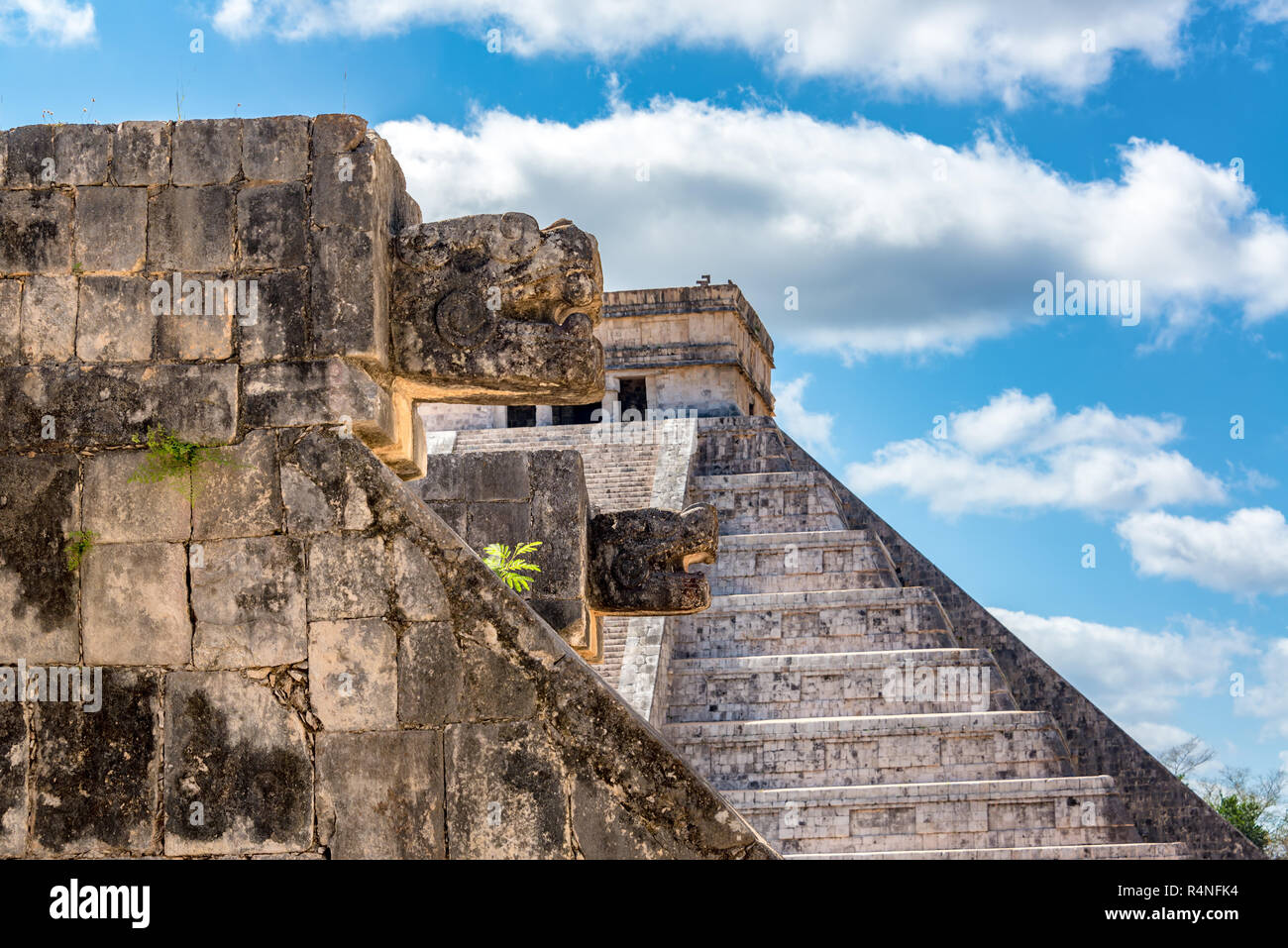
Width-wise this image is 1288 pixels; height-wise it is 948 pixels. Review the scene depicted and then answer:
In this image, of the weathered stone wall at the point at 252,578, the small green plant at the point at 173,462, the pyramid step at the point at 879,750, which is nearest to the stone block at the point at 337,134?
the weathered stone wall at the point at 252,578

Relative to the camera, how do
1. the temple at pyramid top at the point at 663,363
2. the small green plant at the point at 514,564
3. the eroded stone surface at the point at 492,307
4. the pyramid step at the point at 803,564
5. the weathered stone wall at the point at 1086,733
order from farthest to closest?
the temple at pyramid top at the point at 663,363 < the pyramid step at the point at 803,564 < the weathered stone wall at the point at 1086,733 < the small green plant at the point at 514,564 < the eroded stone surface at the point at 492,307

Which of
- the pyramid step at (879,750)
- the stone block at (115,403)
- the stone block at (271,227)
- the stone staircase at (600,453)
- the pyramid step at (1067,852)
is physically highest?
the stone staircase at (600,453)

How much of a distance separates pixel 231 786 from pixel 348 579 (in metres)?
0.78

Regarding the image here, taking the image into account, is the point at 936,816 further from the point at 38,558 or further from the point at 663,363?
the point at 38,558

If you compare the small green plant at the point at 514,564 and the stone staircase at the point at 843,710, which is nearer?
the small green plant at the point at 514,564

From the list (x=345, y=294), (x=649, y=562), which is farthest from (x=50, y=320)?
(x=649, y=562)

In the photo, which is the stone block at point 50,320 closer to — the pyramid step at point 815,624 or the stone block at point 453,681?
the stone block at point 453,681

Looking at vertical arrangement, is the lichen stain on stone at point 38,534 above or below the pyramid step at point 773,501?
below

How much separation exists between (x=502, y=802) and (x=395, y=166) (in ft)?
7.97

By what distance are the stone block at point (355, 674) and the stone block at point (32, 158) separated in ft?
6.32

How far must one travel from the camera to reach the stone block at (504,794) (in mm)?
5020

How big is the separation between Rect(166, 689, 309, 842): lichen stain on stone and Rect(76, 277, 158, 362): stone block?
1302 millimetres
